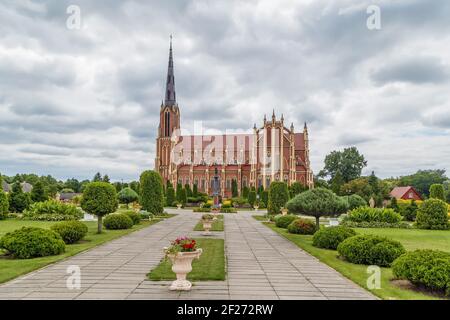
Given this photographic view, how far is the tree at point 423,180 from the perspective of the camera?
85.7 meters

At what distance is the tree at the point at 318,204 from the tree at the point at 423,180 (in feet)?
254

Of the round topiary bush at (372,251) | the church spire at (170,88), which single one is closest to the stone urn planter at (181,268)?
the round topiary bush at (372,251)

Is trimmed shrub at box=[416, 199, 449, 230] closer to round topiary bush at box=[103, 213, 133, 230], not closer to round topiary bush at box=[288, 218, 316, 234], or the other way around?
round topiary bush at box=[288, 218, 316, 234]

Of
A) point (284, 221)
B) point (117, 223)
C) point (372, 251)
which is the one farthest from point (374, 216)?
point (117, 223)

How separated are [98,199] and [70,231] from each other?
4.22m

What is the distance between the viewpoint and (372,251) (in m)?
11.7

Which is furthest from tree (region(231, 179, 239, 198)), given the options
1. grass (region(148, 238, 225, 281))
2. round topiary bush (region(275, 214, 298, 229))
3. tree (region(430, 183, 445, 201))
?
grass (region(148, 238, 225, 281))

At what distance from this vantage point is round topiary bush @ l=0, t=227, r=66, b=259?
12.0 m

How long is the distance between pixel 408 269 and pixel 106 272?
781 centimetres

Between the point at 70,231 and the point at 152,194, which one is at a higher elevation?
the point at 152,194

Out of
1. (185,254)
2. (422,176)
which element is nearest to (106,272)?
(185,254)

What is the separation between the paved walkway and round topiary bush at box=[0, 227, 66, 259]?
0.97 meters

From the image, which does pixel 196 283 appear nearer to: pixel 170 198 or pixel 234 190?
pixel 170 198
